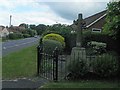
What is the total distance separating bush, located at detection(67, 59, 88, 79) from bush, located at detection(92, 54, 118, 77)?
0.36 m

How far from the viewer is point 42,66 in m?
12.7

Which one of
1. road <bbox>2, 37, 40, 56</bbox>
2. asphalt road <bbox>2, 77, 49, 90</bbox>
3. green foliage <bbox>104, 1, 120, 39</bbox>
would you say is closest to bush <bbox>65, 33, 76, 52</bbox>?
road <bbox>2, 37, 40, 56</bbox>

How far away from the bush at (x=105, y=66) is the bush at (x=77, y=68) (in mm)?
363

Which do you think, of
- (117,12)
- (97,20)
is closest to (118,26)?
(117,12)

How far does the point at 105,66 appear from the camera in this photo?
1078 cm

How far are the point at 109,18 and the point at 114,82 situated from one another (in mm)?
4148

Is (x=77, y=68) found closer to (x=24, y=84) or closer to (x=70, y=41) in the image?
(x=24, y=84)

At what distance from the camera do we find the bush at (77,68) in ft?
35.3

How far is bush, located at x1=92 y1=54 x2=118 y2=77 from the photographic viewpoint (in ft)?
35.4

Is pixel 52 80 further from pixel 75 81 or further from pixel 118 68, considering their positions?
pixel 118 68

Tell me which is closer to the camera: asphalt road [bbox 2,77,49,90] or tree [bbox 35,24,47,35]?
asphalt road [bbox 2,77,49,90]

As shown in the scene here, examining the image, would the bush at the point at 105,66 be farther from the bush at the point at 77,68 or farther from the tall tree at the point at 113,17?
the tall tree at the point at 113,17

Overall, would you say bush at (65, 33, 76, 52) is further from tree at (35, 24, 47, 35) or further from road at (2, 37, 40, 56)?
tree at (35, 24, 47, 35)

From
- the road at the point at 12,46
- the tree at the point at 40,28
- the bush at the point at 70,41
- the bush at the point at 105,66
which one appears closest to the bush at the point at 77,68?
the bush at the point at 105,66
